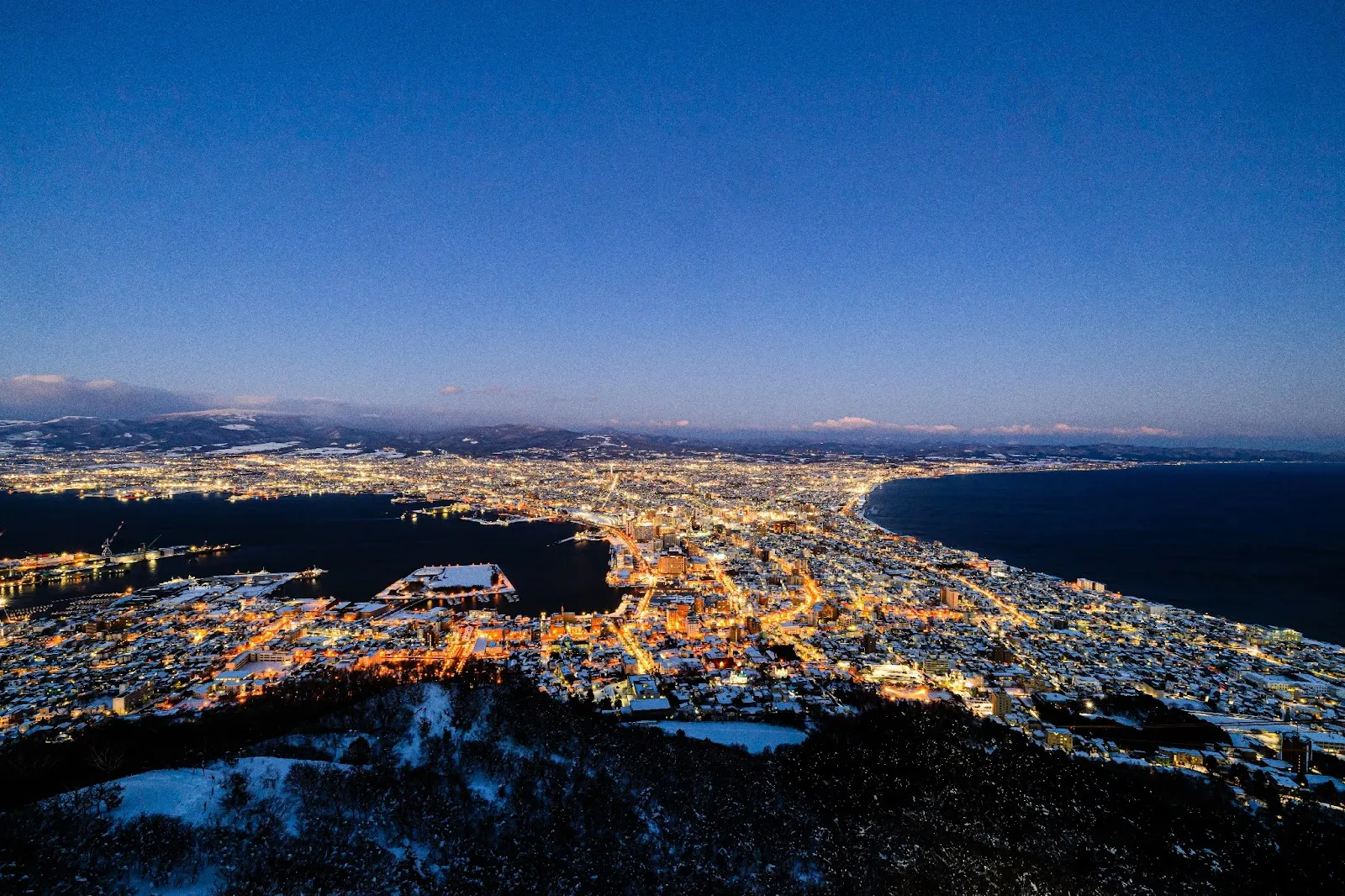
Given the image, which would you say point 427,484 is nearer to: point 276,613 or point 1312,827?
point 276,613

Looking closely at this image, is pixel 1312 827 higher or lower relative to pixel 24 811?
lower

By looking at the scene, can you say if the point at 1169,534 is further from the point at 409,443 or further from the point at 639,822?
the point at 409,443

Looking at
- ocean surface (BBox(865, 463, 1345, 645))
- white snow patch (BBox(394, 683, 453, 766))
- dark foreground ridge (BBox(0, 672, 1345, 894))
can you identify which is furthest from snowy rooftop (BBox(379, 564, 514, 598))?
ocean surface (BBox(865, 463, 1345, 645))

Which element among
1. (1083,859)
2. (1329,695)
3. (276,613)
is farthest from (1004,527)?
(276,613)

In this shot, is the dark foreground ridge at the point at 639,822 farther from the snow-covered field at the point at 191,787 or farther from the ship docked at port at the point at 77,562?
the ship docked at port at the point at 77,562

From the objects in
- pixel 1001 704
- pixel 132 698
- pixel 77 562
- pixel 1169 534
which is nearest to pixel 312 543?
pixel 77 562

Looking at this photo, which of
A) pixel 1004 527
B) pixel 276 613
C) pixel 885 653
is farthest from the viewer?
pixel 1004 527

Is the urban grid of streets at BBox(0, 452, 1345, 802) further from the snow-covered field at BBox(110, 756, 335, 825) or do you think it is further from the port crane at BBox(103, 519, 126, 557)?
the port crane at BBox(103, 519, 126, 557)
